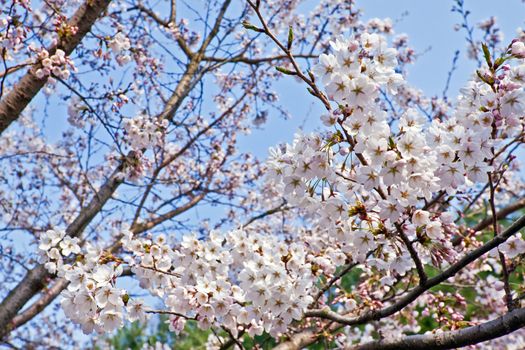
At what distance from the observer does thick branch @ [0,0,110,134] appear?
11.2 feet

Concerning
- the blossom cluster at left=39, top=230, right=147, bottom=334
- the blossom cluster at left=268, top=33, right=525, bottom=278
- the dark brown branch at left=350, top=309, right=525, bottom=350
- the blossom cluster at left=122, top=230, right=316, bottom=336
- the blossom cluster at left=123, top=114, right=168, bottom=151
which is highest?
the blossom cluster at left=123, top=114, right=168, bottom=151

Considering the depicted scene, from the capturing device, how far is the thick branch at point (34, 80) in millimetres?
3428

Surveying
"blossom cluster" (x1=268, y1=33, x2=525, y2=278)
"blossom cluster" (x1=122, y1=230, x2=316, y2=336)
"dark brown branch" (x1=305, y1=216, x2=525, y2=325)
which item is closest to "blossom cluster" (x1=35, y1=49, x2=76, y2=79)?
"blossom cluster" (x1=122, y1=230, x2=316, y2=336)

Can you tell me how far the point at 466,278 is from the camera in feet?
16.0

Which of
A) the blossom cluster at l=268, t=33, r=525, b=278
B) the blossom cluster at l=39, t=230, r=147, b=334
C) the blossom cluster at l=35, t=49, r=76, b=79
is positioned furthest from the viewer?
the blossom cluster at l=35, t=49, r=76, b=79

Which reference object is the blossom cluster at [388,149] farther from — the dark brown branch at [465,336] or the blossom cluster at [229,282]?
the blossom cluster at [229,282]

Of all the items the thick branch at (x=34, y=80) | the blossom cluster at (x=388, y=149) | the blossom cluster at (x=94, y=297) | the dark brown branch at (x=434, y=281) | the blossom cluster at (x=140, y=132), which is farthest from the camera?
the blossom cluster at (x=140, y=132)

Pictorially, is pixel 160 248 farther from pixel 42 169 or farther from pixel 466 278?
pixel 42 169

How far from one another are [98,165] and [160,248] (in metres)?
3.95

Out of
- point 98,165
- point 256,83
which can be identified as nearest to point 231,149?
point 256,83

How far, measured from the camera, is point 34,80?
3.43 m

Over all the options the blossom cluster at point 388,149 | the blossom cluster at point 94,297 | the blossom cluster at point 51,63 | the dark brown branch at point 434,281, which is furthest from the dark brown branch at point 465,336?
the blossom cluster at point 51,63

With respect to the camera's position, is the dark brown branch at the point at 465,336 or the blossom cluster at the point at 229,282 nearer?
the dark brown branch at the point at 465,336

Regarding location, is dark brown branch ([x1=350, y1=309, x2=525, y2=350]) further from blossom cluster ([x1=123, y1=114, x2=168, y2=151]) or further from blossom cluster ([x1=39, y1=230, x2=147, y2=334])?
blossom cluster ([x1=123, y1=114, x2=168, y2=151])
